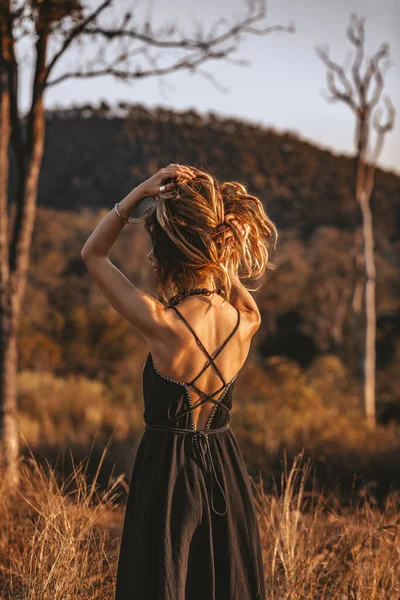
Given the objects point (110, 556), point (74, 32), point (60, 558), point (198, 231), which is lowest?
point (110, 556)

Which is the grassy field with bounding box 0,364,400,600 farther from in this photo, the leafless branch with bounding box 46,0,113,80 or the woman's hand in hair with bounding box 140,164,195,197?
the leafless branch with bounding box 46,0,113,80

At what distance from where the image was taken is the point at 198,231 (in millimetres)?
2262

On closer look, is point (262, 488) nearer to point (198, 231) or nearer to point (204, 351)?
point (204, 351)

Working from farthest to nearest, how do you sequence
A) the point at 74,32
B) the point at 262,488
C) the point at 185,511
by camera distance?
1. the point at 74,32
2. the point at 262,488
3. the point at 185,511

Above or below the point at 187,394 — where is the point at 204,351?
above

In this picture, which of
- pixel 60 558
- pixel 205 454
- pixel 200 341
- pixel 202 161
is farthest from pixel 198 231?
pixel 202 161

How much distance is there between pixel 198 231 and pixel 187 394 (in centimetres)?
56

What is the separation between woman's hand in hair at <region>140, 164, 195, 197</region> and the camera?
225 cm

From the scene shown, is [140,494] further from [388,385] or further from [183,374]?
[388,385]

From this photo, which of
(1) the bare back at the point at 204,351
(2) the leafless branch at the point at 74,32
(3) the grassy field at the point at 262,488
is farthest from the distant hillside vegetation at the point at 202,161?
(1) the bare back at the point at 204,351

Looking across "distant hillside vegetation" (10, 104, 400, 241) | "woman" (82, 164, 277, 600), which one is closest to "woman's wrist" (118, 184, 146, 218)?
"woman" (82, 164, 277, 600)

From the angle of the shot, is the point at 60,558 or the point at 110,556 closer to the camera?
the point at 60,558

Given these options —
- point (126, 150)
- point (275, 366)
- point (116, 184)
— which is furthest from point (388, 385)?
point (126, 150)

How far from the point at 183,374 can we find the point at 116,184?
132 ft
